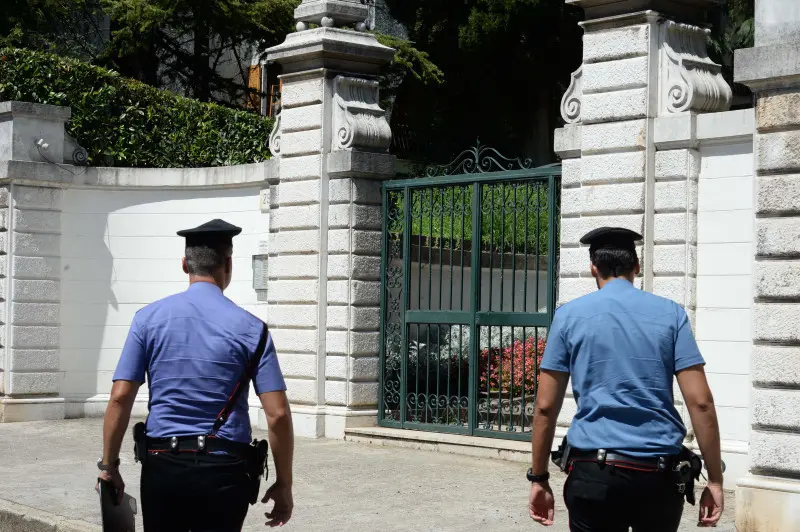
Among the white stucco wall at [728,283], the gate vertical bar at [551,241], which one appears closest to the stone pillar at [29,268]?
the gate vertical bar at [551,241]

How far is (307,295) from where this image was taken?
41.0 feet

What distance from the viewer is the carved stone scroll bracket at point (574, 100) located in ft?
34.1

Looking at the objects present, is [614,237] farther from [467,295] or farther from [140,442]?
[467,295]

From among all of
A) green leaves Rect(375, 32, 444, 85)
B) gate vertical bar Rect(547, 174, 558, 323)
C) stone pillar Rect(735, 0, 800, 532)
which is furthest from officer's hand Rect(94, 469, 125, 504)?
green leaves Rect(375, 32, 444, 85)

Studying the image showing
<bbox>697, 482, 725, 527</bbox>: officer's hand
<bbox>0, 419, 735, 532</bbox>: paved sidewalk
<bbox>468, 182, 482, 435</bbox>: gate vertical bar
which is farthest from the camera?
<bbox>468, 182, 482, 435</bbox>: gate vertical bar

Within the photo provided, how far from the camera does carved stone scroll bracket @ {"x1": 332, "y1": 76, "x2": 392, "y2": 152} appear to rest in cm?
1232

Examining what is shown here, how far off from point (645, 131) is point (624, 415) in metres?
5.51

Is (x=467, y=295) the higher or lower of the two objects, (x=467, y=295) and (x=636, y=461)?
the higher

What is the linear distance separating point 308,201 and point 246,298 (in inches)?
62.5

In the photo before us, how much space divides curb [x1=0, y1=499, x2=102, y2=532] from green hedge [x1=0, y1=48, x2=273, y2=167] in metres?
7.40

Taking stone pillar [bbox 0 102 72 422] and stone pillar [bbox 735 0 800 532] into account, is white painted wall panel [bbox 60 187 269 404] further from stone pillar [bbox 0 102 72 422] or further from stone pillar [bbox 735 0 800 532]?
stone pillar [bbox 735 0 800 532]

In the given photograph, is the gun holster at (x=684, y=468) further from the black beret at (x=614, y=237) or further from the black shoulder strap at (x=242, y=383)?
the black shoulder strap at (x=242, y=383)

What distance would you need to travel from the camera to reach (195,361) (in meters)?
4.68

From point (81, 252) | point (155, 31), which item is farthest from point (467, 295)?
point (155, 31)
